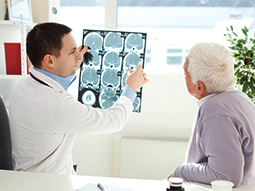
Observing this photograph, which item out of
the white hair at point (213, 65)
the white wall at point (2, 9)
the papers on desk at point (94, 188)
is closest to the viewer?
the papers on desk at point (94, 188)

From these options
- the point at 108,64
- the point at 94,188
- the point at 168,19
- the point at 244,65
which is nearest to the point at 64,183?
the point at 94,188

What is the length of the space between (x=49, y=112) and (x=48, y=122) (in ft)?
0.15

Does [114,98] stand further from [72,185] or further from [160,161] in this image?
[72,185]

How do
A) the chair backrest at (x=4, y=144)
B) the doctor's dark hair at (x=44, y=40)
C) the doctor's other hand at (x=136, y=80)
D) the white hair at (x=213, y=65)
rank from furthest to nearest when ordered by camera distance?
the doctor's other hand at (x=136, y=80)
the chair backrest at (x=4, y=144)
the doctor's dark hair at (x=44, y=40)
the white hair at (x=213, y=65)

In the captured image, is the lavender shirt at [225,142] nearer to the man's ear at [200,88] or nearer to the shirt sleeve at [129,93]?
the man's ear at [200,88]

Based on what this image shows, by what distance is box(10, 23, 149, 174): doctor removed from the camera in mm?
1320

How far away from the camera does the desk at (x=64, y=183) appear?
3.61 feet

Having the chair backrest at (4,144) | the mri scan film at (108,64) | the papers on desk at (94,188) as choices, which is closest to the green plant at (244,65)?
the mri scan film at (108,64)

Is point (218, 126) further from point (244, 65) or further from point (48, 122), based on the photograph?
point (244, 65)

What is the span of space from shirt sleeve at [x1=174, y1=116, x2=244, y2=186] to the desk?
5 cm

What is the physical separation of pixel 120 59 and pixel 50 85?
0.94m

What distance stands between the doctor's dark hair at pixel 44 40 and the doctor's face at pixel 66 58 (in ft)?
0.07

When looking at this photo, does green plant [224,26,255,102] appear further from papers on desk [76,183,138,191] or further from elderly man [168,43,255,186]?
papers on desk [76,183,138,191]

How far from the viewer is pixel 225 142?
1.17m
